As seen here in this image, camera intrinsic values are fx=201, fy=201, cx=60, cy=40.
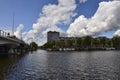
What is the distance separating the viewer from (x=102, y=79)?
133ft

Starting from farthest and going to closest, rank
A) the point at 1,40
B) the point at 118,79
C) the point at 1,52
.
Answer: the point at 1,52
the point at 1,40
the point at 118,79

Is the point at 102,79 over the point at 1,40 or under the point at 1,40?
under

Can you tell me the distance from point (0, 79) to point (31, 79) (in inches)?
247

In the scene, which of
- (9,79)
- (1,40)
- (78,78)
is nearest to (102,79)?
(78,78)

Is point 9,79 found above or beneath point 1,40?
beneath

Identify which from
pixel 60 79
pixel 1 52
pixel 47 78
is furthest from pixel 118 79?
pixel 1 52

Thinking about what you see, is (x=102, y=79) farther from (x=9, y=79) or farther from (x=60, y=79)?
(x=9, y=79)

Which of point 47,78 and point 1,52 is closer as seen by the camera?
point 47,78

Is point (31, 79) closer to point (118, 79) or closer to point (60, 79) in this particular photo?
point (60, 79)

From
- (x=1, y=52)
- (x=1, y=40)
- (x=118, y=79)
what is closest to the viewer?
(x=118, y=79)

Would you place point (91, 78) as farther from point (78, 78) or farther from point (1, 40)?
point (1, 40)

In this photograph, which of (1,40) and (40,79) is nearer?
(40,79)

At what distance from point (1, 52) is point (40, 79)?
9744 centimetres

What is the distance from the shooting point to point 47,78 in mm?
41875
